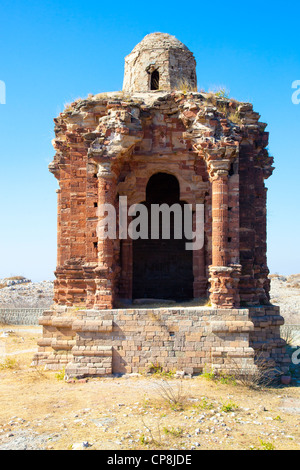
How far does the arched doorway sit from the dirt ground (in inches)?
288

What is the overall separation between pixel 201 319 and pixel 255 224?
434 cm

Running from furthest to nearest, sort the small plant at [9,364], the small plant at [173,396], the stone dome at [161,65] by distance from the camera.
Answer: the stone dome at [161,65]
the small plant at [9,364]
the small plant at [173,396]

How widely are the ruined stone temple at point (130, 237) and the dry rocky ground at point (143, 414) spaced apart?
2.49ft

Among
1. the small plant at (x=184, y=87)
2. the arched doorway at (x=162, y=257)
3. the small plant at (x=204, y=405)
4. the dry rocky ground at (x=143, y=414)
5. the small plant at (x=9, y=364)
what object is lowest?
the small plant at (x=9, y=364)

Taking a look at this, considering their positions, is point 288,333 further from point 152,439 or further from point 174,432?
point 152,439

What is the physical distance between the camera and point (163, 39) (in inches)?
605

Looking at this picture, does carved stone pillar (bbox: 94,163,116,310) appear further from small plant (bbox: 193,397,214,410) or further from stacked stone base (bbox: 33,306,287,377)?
small plant (bbox: 193,397,214,410)

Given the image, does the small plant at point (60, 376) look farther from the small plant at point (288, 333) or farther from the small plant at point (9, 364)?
the small plant at point (288, 333)

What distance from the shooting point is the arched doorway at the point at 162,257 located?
1783 centimetres

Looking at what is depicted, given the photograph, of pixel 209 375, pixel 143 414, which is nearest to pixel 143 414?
pixel 143 414

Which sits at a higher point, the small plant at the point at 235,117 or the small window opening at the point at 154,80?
the small window opening at the point at 154,80

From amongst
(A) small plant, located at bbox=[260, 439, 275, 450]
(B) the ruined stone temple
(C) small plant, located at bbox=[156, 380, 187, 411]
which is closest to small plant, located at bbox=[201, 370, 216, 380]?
(B) the ruined stone temple

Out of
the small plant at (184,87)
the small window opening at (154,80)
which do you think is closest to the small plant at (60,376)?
the small plant at (184,87)
